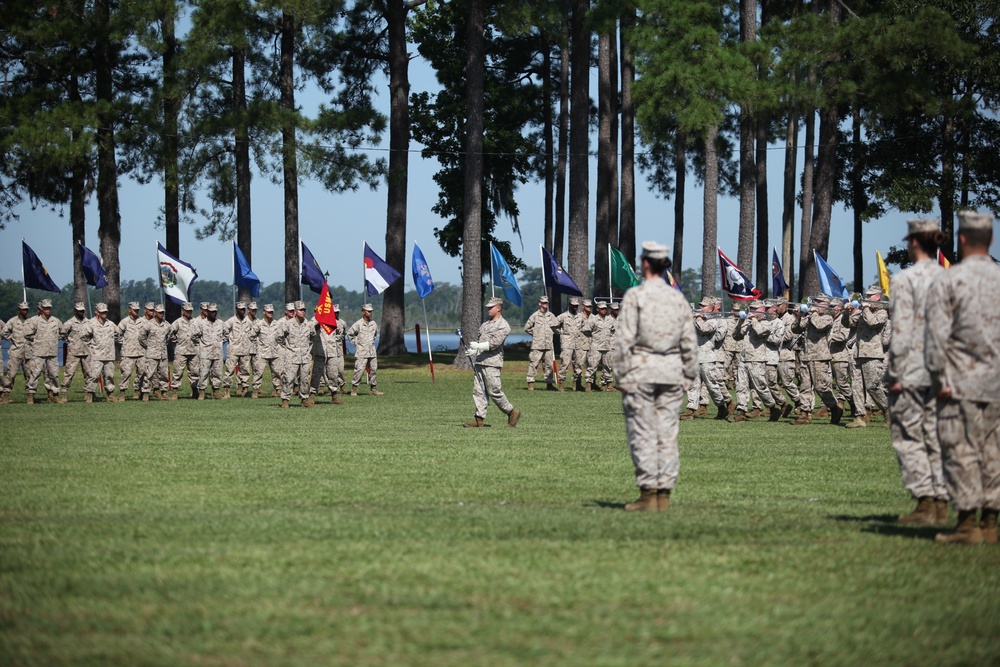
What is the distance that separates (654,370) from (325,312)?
18.3 meters

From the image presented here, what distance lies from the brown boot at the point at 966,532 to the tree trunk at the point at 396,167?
33907mm

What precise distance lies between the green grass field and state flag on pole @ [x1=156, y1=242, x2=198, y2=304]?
1817cm

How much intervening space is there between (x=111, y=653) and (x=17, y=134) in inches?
1326

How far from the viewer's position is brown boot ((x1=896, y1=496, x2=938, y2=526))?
31.1 feet

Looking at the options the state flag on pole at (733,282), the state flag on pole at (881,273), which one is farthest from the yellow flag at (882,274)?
the state flag on pole at (733,282)

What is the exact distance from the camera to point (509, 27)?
38.8 meters

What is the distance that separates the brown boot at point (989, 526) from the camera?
8.58 m

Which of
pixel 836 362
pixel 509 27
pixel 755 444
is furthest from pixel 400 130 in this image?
pixel 755 444

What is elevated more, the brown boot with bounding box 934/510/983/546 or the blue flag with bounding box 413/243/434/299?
the blue flag with bounding box 413/243/434/299

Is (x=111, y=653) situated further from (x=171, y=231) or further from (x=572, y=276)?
(x=171, y=231)

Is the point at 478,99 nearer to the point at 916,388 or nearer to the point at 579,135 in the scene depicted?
the point at 579,135

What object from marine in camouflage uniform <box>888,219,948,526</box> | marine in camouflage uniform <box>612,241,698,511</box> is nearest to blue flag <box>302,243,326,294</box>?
marine in camouflage uniform <box>612,241,698,511</box>

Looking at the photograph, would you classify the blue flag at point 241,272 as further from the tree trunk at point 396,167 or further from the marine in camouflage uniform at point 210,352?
the tree trunk at point 396,167

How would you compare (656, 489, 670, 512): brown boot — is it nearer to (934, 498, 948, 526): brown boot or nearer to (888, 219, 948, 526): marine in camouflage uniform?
(888, 219, 948, 526): marine in camouflage uniform
